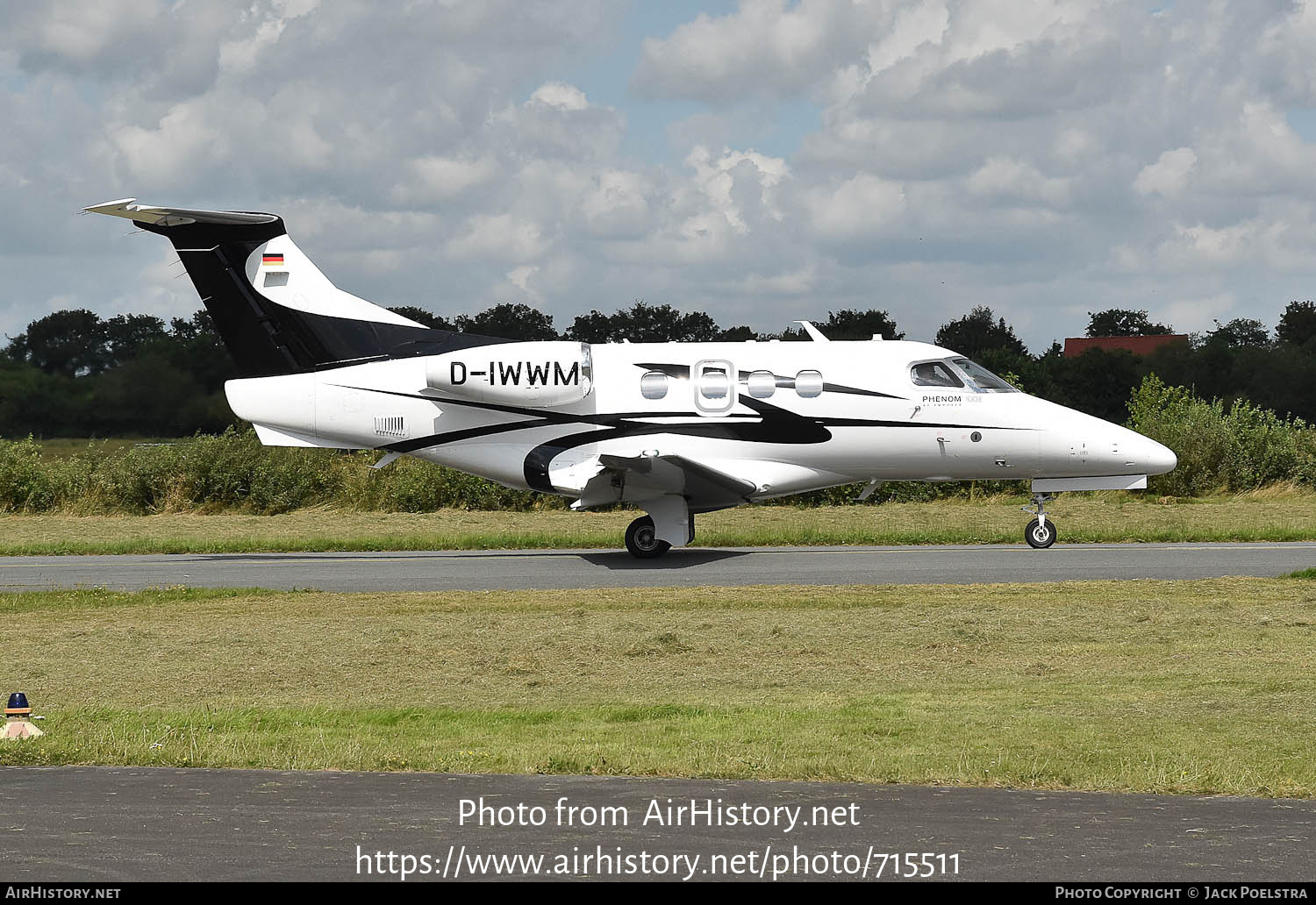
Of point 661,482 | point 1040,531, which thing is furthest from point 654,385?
point 1040,531

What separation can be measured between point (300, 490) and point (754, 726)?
2763cm

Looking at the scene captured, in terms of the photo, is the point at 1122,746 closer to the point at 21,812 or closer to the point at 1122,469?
the point at 21,812

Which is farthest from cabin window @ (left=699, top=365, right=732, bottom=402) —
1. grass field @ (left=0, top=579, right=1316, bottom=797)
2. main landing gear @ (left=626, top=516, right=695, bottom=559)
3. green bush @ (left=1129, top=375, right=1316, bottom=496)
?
green bush @ (left=1129, top=375, right=1316, bottom=496)

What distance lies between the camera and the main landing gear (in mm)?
23891

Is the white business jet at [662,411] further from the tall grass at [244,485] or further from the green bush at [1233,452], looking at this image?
the green bush at [1233,452]

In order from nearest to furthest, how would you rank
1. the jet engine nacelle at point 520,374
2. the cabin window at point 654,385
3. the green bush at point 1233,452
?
the jet engine nacelle at point 520,374 → the cabin window at point 654,385 → the green bush at point 1233,452

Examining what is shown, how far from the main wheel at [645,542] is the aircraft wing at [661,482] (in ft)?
1.71

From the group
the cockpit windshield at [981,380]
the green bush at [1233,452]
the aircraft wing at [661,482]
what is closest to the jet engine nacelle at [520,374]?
the aircraft wing at [661,482]

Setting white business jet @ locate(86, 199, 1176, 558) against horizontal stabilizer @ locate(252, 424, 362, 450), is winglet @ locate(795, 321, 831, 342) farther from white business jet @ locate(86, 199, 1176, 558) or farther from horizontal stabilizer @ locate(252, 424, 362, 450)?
horizontal stabilizer @ locate(252, 424, 362, 450)

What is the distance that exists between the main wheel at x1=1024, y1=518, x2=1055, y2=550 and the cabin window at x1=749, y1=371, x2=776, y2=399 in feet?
16.3

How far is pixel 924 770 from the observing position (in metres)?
8.80

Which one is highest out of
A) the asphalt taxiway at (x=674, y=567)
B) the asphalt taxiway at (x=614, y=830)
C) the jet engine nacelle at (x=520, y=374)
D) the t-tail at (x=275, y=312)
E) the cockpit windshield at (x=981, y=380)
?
the t-tail at (x=275, y=312)

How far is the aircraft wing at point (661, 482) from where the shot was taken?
879 inches

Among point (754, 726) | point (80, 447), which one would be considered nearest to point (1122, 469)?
point (754, 726)
